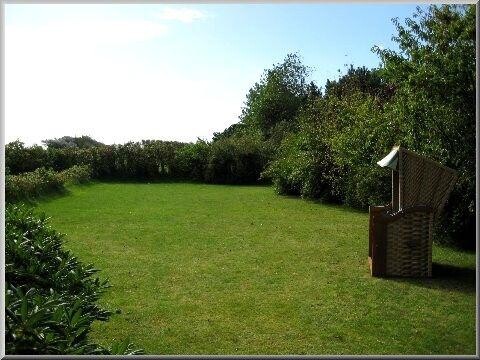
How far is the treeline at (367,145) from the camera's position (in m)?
7.76

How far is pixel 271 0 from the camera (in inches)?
142

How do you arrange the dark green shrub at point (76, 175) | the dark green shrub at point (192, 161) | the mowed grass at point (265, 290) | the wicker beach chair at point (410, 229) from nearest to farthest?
the mowed grass at point (265, 290) → the wicker beach chair at point (410, 229) → the dark green shrub at point (76, 175) → the dark green shrub at point (192, 161)

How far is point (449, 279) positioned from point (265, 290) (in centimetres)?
263

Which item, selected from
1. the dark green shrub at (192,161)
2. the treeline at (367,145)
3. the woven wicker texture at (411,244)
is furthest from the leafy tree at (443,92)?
the dark green shrub at (192,161)

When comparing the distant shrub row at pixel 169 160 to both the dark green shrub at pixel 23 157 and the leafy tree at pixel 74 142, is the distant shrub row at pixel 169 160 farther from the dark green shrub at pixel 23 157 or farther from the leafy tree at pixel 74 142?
the leafy tree at pixel 74 142

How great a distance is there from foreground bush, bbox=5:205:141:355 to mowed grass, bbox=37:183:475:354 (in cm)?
107

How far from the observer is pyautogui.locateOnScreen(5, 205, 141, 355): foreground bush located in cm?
272

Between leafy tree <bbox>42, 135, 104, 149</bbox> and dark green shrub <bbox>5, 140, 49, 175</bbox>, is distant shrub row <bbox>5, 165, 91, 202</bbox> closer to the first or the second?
dark green shrub <bbox>5, 140, 49, 175</bbox>

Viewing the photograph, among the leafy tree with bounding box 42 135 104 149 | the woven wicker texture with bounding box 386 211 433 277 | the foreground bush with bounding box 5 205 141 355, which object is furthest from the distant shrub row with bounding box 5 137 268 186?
the foreground bush with bounding box 5 205 141 355

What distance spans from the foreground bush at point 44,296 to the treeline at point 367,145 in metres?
5.82

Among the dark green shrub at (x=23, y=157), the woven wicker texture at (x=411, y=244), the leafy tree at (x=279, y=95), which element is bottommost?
the woven wicker texture at (x=411, y=244)

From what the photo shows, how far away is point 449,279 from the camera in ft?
23.9

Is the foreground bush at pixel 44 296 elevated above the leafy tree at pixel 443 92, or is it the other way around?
the leafy tree at pixel 443 92

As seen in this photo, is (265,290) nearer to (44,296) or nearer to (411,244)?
(411,244)
